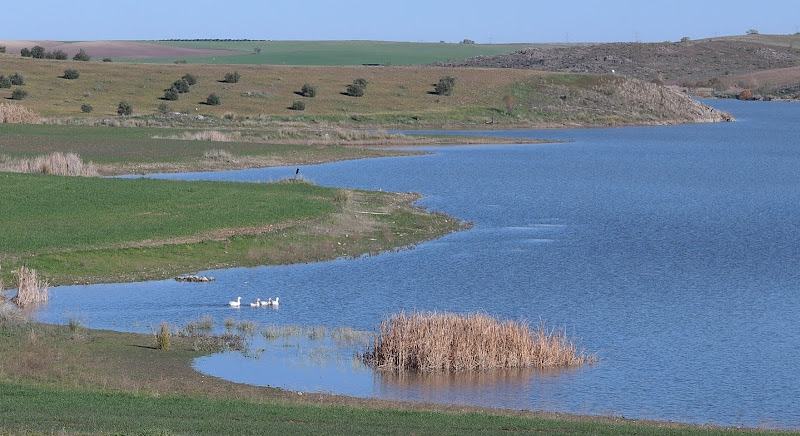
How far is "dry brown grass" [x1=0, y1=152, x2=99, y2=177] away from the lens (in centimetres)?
4575

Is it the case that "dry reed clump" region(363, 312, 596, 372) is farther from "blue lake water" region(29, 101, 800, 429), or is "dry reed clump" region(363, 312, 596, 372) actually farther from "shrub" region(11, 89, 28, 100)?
"shrub" region(11, 89, 28, 100)

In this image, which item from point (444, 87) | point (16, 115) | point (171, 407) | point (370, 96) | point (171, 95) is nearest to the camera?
point (171, 407)

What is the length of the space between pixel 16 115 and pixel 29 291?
51.7 m

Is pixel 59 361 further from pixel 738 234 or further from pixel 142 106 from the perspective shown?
pixel 142 106

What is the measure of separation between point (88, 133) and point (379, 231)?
115ft

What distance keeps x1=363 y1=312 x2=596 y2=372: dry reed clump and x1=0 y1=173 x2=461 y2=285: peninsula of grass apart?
34.6 ft

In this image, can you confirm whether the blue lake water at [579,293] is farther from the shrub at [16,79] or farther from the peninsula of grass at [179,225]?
the shrub at [16,79]

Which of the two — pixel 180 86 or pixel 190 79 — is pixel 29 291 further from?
pixel 190 79

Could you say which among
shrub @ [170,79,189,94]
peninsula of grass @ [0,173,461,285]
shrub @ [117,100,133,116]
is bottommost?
shrub @ [117,100,133,116]

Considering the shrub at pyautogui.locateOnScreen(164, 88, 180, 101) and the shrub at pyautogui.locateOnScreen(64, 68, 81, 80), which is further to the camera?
the shrub at pyautogui.locateOnScreen(64, 68, 81, 80)

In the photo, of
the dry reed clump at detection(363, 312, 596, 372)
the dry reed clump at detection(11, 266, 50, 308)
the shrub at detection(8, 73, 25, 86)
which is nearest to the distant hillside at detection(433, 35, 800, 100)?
the shrub at detection(8, 73, 25, 86)

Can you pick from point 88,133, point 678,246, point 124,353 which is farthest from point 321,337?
point 88,133

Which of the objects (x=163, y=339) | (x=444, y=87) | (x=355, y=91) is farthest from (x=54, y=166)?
(x=444, y=87)

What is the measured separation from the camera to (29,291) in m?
25.3
